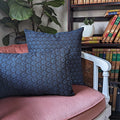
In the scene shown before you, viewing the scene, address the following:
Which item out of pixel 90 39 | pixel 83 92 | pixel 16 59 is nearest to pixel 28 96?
pixel 16 59

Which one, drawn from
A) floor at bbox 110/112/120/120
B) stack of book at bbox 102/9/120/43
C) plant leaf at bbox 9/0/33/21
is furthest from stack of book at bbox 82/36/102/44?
floor at bbox 110/112/120/120

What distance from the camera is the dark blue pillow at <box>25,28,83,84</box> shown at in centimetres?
95

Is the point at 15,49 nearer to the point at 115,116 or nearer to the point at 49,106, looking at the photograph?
the point at 49,106

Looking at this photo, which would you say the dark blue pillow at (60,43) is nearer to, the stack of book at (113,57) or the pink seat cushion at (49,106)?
the pink seat cushion at (49,106)

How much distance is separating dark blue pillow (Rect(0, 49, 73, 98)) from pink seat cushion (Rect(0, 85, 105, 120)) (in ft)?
0.14

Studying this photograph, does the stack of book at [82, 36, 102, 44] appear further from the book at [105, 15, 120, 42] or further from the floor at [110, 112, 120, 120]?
the floor at [110, 112, 120, 120]

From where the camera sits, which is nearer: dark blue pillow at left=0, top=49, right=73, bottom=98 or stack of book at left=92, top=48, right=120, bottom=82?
dark blue pillow at left=0, top=49, right=73, bottom=98

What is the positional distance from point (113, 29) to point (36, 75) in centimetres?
91

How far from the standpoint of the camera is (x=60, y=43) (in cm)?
97

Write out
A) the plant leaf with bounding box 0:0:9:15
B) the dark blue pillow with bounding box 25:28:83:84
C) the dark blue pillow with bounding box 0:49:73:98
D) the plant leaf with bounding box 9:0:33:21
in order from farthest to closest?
the plant leaf with bounding box 0:0:9:15 < the plant leaf with bounding box 9:0:33:21 < the dark blue pillow with bounding box 25:28:83:84 < the dark blue pillow with bounding box 0:49:73:98

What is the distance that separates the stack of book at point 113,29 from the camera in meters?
1.28

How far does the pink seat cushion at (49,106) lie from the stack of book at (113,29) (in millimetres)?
671

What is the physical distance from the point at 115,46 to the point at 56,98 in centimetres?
83

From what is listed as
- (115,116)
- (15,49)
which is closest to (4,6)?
(15,49)
